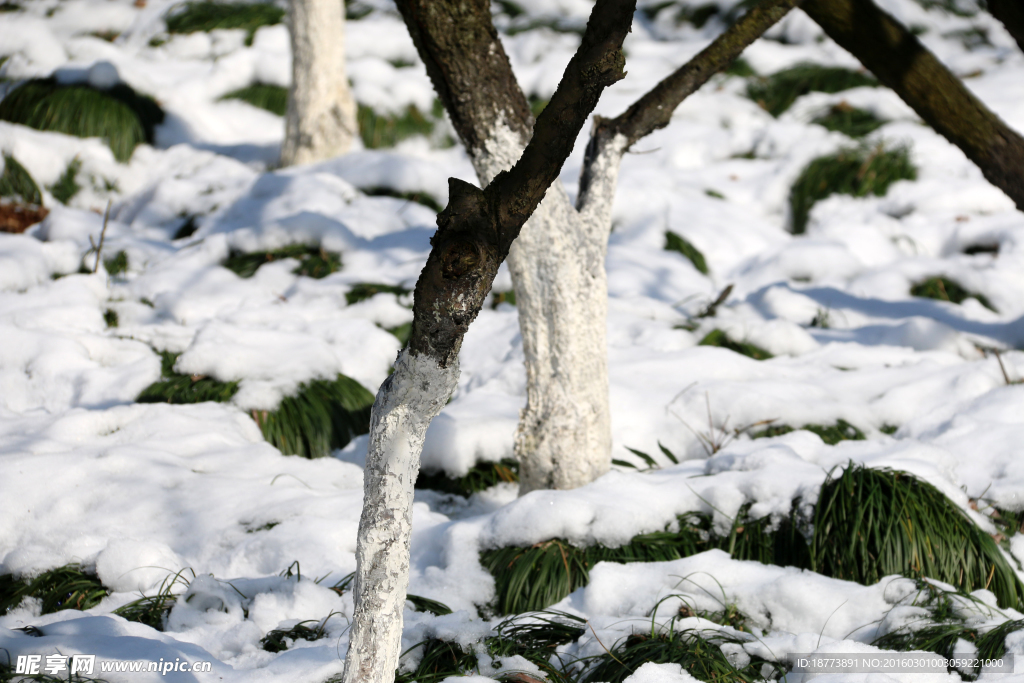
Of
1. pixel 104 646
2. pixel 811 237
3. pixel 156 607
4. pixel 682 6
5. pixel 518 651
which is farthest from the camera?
pixel 682 6

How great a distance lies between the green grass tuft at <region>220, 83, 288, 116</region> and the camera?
22.1 ft

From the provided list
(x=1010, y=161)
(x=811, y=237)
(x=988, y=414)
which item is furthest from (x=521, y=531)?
(x=811, y=237)

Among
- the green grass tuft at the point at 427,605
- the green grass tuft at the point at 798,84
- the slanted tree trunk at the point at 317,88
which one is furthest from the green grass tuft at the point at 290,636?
the green grass tuft at the point at 798,84

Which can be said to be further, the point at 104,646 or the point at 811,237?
the point at 811,237

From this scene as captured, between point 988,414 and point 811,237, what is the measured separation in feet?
8.59

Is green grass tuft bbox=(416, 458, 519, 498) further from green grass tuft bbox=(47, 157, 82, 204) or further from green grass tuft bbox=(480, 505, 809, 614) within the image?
green grass tuft bbox=(47, 157, 82, 204)

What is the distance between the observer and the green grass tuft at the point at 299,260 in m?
4.08

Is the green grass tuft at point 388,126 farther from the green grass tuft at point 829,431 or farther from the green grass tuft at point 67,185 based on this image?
the green grass tuft at point 829,431

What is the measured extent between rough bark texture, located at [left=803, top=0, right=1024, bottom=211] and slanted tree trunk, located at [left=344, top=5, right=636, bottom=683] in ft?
7.78

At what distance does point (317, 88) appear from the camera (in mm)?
5273

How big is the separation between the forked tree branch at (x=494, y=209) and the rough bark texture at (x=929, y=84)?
2.35 metres

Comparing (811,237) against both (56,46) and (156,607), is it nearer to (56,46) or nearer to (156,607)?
(156,607)

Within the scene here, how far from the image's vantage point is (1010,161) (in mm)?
2951

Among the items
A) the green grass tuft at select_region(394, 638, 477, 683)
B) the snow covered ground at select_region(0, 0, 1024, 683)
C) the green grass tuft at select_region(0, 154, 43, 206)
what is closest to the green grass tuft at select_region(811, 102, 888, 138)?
the snow covered ground at select_region(0, 0, 1024, 683)
